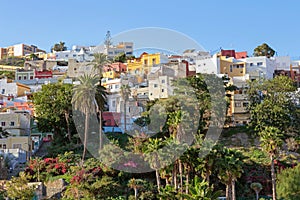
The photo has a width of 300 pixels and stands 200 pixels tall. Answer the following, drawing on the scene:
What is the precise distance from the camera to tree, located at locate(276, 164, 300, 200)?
36812 millimetres

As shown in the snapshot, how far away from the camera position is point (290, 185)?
1473 inches

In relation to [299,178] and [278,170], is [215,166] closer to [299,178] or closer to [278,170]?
[299,178]

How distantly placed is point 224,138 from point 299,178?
16780 mm

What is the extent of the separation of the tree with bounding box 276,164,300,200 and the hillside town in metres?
1.93

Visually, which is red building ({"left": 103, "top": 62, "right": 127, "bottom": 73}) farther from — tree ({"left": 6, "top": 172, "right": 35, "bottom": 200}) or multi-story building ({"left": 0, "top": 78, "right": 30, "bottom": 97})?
tree ({"left": 6, "top": 172, "right": 35, "bottom": 200})

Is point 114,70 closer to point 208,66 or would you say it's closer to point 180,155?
point 208,66

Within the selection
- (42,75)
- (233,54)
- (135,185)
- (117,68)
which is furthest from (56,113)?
(233,54)

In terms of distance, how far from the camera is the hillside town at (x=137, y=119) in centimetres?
4012

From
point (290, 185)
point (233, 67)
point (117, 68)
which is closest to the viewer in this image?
point (290, 185)

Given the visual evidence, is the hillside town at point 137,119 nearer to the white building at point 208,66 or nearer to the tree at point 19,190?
the white building at point 208,66

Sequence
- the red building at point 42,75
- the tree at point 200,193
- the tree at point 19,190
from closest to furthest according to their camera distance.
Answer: the tree at point 200,193
the tree at point 19,190
the red building at point 42,75

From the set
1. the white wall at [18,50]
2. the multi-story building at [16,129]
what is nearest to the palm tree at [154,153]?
the multi-story building at [16,129]

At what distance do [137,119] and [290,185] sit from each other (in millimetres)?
22720

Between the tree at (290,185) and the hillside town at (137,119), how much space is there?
193 cm
